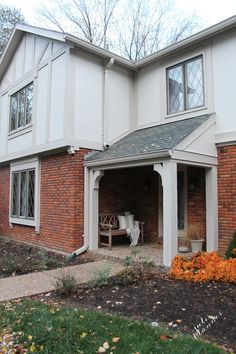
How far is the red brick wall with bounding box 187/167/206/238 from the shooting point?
8.34 meters

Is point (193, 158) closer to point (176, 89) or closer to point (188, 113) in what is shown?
point (188, 113)

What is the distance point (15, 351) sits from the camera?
324 cm

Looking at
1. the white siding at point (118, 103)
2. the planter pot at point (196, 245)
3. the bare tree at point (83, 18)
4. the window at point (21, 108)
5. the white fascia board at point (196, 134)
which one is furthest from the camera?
the bare tree at point (83, 18)

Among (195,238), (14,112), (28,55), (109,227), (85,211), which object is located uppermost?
(28,55)

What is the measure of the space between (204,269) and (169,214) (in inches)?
48.1

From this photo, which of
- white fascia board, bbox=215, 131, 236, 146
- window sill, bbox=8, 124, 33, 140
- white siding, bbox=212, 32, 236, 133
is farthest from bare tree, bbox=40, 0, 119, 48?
white fascia board, bbox=215, 131, 236, 146

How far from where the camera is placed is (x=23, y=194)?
35.9 feet

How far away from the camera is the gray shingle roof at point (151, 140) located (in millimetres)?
7042

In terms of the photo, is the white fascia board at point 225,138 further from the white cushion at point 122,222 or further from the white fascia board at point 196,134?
the white cushion at point 122,222

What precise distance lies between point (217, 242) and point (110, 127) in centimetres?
431

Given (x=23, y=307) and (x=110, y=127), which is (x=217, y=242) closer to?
(x=110, y=127)

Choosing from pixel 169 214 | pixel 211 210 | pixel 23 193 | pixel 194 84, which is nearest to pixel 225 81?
pixel 194 84

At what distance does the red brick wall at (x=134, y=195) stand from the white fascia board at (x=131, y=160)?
140 centimetres

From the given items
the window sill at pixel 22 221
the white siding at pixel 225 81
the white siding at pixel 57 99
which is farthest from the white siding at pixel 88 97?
the window sill at pixel 22 221
